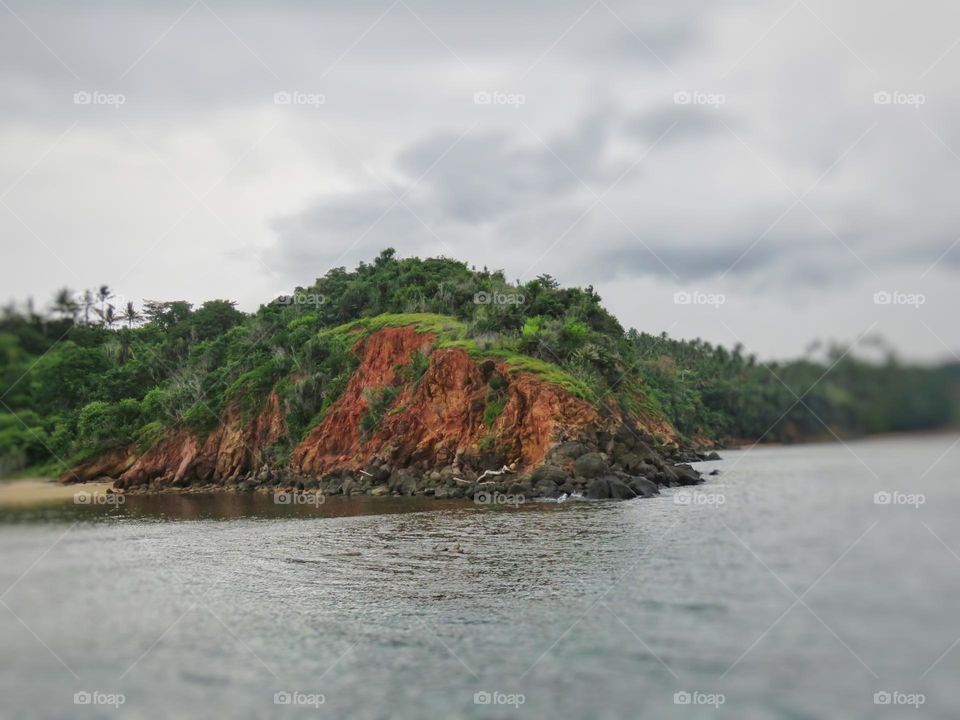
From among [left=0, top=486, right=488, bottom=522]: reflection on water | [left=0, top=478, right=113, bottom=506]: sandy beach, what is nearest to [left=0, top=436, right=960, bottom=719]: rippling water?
[left=0, top=478, right=113, bottom=506]: sandy beach

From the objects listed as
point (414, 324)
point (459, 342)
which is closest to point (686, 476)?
point (459, 342)

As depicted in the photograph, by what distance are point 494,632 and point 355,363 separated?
160 ft

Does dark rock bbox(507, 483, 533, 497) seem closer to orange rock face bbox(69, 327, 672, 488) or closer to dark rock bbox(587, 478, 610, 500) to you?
dark rock bbox(587, 478, 610, 500)

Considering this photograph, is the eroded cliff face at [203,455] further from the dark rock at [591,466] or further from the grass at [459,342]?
the dark rock at [591,466]

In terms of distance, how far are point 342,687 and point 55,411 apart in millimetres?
5883

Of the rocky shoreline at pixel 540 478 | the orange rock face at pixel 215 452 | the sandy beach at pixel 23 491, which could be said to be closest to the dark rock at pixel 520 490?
the rocky shoreline at pixel 540 478

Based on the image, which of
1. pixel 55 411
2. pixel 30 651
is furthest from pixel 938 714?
pixel 30 651

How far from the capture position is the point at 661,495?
1325 inches

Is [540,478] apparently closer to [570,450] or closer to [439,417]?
[570,450]

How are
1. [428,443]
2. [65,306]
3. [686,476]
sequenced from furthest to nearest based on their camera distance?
[428,443] → [686,476] → [65,306]

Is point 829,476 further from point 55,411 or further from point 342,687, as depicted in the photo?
point 55,411

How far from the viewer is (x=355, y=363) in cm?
5894

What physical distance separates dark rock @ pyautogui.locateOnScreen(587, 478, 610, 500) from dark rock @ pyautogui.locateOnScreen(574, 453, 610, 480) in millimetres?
2432

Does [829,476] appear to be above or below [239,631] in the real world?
above
